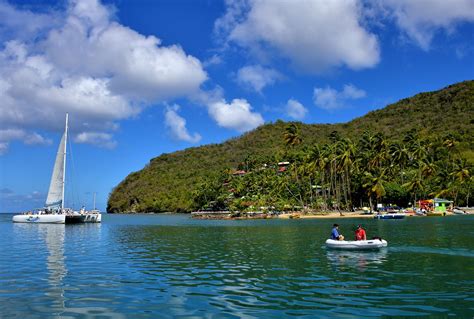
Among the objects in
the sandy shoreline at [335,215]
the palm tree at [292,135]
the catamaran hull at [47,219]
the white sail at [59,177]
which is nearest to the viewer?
the white sail at [59,177]

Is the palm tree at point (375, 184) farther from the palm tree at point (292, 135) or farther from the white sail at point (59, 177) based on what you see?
the white sail at point (59, 177)

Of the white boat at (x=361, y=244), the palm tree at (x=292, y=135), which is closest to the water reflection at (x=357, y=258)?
the white boat at (x=361, y=244)

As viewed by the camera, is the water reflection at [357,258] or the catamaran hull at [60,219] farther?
the catamaran hull at [60,219]

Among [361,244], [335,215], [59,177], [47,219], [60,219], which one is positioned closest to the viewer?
[361,244]

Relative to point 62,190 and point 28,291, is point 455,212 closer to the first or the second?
point 62,190

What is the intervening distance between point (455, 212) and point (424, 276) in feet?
342

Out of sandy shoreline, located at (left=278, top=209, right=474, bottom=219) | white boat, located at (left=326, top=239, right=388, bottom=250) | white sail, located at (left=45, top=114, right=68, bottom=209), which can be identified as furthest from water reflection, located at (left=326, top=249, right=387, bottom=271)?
sandy shoreline, located at (left=278, top=209, right=474, bottom=219)

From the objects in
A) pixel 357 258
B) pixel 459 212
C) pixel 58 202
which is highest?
pixel 58 202

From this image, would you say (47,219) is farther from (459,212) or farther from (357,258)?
(459,212)

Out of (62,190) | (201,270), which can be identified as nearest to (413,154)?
(62,190)

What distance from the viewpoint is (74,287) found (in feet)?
74.8

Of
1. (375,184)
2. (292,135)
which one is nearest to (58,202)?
(375,184)

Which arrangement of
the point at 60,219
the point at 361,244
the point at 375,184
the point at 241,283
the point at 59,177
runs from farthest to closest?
the point at 375,184, the point at 60,219, the point at 59,177, the point at 361,244, the point at 241,283

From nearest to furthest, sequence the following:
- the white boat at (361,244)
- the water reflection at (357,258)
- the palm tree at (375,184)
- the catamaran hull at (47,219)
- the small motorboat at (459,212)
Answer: the water reflection at (357,258) → the white boat at (361,244) → the catamaran hull at (47,219) → the small motorboat at (459,212) → the palm tree at (375,184)
